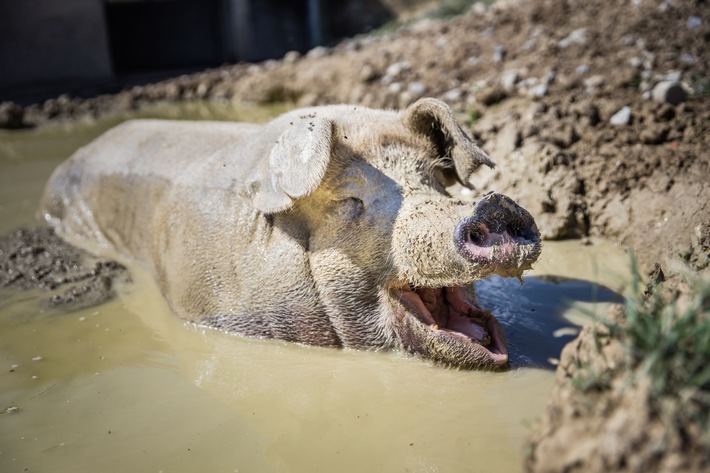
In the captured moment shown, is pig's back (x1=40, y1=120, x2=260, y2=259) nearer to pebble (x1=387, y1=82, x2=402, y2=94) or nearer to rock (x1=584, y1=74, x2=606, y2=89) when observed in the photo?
pebble (x1=387, y1=82, x2=402, y2=94)

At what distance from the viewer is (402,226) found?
3.39 meters

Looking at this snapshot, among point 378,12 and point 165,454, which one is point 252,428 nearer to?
point 165,454

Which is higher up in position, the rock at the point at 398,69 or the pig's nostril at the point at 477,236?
the rock at the point at 398,69

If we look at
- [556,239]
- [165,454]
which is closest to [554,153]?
[556,239]

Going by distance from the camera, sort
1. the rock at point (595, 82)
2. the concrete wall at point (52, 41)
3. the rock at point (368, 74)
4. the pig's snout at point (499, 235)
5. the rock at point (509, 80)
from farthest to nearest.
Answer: the concrete wall at point (52, 41) < the rock at point (368, 74) < the rock at point (509, 80) < the rock at point (595, 82) < the pig's snout at point (499, 235)

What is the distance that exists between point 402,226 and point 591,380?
5.11ft

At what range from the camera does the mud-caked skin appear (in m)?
3.22

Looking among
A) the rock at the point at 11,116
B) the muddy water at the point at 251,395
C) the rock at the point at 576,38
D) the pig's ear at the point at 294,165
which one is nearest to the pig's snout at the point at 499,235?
the muddy water at the point at 251,395

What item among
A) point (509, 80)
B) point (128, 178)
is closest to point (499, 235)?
point (128, 178)

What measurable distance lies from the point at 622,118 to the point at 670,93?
0.40 metres

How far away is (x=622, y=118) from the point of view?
17.6 ft

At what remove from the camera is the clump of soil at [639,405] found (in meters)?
1.73

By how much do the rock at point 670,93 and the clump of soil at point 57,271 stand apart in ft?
13.2

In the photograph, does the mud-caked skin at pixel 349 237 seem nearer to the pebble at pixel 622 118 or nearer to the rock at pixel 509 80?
the pebble at pixel 622 118
